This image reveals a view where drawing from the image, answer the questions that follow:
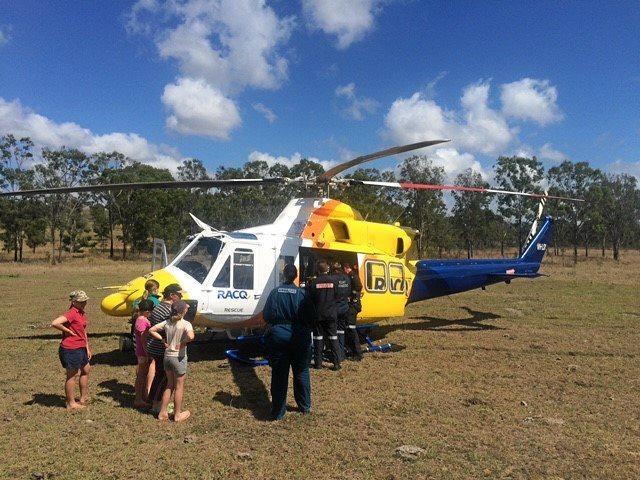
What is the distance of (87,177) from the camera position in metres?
50.4

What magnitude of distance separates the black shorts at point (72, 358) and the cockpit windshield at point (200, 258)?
2.42 metres

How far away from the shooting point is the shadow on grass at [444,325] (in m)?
11.6

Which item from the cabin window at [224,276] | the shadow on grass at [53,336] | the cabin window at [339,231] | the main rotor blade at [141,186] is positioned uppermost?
the main rotor blade at [141,186]

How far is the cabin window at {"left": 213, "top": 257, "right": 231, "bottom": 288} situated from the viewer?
7902 mm

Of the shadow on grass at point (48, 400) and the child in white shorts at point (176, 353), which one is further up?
the child in white shorts at point (176, 353)

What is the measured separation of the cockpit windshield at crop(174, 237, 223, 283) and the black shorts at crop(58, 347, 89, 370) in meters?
2.42

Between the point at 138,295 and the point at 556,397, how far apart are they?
653 cm

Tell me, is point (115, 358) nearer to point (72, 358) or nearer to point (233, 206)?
point (72, 358)

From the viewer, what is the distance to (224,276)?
7.98 meters

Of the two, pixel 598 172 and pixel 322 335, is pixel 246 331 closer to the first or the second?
pixel 322 335

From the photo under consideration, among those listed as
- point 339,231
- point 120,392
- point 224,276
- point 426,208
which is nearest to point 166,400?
point 120,392

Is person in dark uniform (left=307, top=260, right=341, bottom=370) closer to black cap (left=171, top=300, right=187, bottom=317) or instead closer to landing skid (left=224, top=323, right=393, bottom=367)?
landing skid (left=224, top=323, right=393, bottom=367)

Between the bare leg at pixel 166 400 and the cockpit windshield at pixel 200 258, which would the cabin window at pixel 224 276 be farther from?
the bare leg at pixel 166 400

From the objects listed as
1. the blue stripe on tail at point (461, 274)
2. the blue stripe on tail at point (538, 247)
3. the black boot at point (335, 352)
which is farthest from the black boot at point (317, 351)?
the blue stripe on tail at point (538, 247)
